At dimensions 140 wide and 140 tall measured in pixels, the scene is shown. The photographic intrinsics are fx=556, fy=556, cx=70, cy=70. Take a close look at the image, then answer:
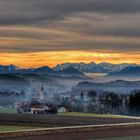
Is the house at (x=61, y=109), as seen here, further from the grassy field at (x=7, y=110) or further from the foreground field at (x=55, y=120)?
the grassy field at (x=7, y=110)

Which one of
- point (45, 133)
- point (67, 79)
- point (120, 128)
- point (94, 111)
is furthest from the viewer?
point (67, 79)

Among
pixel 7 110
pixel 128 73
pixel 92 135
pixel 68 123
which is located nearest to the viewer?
pixel 92 135

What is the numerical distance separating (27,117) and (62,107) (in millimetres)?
2792

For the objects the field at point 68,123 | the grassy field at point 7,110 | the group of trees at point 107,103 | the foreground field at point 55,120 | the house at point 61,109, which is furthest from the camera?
the group of trees at point 107,103

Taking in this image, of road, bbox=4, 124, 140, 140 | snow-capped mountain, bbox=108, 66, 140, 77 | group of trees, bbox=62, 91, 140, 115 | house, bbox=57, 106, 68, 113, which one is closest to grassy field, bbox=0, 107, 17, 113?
house, bbox=57, 106, 68, 113

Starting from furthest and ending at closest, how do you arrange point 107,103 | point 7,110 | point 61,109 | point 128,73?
point 128,73
point 107,103
point 61,109
point 7,110

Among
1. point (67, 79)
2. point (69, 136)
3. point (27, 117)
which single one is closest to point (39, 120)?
point (27, 117)

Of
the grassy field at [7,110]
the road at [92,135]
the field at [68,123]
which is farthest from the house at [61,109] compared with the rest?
the road at [92,135]

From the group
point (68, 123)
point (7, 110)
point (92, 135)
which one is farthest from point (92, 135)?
point (7, 110)

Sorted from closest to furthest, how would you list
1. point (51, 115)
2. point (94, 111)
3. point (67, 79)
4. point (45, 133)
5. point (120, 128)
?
point (45, 133) → point (120, 128) → point (51, 115) → point (94, 111) → point (67, 79)

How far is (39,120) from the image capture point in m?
12.7

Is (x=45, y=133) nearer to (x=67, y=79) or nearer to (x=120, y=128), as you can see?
(x=120, y=128)

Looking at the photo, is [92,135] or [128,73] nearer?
[92,135]

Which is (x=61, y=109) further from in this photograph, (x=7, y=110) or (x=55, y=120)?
(x=55, y=120)
